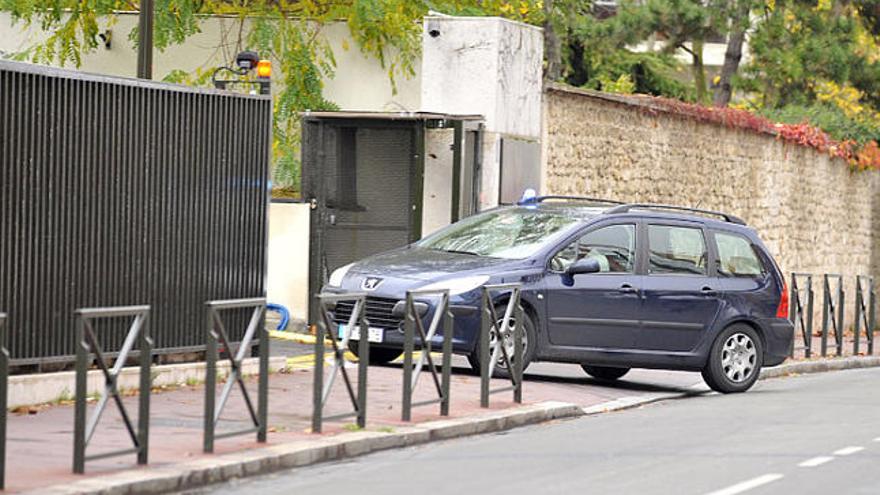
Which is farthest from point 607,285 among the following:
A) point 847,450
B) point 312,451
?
point 312,451

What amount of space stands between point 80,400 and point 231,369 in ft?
4.89

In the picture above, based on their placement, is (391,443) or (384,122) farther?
(384,122)

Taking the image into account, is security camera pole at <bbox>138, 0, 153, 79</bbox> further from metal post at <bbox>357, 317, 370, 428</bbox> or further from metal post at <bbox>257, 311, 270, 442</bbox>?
metal post at <bbox>257, 311, 270, 442</bbox>

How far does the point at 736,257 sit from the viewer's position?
18078mm

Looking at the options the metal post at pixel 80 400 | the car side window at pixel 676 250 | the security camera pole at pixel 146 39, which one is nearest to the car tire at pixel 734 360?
the car side window at pixel 676 250

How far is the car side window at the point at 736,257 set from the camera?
17969 mm

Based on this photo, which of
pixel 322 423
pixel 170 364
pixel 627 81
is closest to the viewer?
pixel 322 423

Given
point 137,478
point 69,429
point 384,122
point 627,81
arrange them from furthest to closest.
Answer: point 627,81 → point 384,122 → point 69,429 → point 137,478

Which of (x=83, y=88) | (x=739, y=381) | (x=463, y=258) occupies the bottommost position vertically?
(x=739, y=381)

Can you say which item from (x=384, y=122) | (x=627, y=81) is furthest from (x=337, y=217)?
(x=627, y=81)

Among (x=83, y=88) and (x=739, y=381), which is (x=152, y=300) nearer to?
(x=83, y=88)

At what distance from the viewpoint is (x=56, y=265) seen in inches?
528

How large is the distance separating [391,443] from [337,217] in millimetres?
9373

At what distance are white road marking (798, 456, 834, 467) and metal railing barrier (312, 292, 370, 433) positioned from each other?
9.49ft
